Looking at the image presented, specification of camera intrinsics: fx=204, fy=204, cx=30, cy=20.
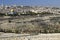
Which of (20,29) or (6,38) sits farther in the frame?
(20,29)

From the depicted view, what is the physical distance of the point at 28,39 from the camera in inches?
782

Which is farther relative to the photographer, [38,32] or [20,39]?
[38,32]

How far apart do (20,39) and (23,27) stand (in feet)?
20.0

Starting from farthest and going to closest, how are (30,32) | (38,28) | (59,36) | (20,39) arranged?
(38,28) < (30,32) < (59,36) < (20,39)

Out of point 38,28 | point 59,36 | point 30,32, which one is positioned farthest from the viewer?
point 38,28

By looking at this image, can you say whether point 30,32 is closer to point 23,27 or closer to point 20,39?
point 23,27

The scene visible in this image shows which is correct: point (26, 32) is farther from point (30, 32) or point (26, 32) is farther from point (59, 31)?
point (59, 31)

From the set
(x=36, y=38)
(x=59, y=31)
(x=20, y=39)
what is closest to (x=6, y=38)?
(x=20, y=39)

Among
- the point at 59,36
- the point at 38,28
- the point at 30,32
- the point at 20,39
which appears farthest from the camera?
the point at 38,28

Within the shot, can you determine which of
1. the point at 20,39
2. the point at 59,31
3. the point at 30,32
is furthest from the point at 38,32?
the point at 20,39

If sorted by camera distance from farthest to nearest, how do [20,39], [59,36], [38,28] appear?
[38,28], [59,36], [20,39]

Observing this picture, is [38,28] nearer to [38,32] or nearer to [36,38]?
[38,32]

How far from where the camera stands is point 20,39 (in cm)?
1934

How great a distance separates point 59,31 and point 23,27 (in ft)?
15.0
